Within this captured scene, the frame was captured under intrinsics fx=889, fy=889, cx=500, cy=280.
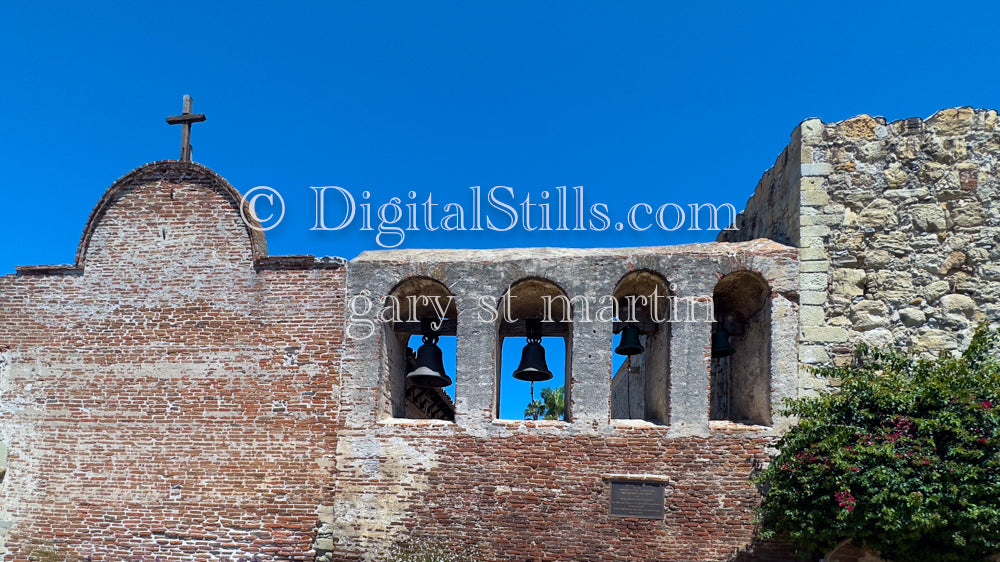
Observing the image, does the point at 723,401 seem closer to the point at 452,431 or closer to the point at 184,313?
the point at 452,431

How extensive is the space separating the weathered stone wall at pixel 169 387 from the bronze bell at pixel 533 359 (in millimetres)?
2247

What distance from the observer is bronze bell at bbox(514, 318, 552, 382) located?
35.2ft

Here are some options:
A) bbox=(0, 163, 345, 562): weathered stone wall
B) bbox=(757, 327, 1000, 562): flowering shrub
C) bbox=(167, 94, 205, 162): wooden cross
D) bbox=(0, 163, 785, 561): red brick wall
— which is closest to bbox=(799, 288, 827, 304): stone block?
bbox=(757, 327, 1000, 562): flowering shrub

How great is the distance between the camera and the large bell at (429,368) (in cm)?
1088

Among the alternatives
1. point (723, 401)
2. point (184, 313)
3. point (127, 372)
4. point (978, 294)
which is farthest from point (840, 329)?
point (127, 372)

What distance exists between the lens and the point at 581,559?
969 cm

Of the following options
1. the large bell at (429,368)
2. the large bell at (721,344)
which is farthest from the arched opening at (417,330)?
the large bell at (721,344)

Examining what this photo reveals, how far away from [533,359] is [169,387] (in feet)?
14.2

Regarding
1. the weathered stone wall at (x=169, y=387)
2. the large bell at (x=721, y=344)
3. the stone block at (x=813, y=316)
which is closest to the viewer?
the stone block at (x=813, y=316)

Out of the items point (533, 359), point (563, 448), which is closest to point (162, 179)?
point (533, 359)

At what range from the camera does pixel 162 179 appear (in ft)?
36.7

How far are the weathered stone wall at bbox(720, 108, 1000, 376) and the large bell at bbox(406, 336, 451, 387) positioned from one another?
4.25 meters

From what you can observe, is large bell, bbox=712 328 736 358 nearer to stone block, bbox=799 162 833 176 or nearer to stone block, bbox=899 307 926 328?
stone block, bbox=899 307 926 328

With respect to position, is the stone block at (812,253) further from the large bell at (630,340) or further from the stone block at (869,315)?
the large bell at (630,340)
